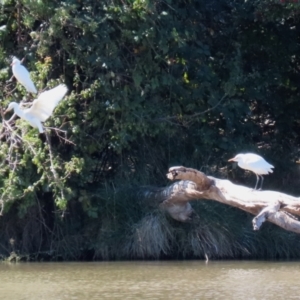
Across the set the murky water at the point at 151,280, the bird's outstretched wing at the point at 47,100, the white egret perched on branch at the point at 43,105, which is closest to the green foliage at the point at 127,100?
the murky water at the point at 151,280

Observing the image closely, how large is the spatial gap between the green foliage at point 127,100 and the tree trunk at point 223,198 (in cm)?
33

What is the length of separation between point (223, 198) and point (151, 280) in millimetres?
1257

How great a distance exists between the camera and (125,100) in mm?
11953

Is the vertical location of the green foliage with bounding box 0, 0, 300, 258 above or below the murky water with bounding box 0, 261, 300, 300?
above

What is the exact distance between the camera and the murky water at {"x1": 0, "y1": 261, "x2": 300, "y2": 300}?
888 centimetres

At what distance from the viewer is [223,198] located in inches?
382

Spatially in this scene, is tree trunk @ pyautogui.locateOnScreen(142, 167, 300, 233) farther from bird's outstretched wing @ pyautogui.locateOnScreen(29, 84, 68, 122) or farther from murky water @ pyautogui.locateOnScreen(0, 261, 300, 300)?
bird's outstretched wing @ pyautogui.locateOnScreen(29, 84, 68, 122)

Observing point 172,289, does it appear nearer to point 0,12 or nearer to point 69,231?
point 69,231

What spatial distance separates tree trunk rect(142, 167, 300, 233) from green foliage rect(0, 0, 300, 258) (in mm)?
333

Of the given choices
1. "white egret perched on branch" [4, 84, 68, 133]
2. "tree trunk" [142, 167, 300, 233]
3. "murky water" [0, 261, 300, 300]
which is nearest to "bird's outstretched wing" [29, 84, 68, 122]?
"white egret perched on branch" [4, 84, 68, 133]

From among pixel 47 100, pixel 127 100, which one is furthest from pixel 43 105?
pixel 127 100

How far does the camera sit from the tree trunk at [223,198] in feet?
27.6

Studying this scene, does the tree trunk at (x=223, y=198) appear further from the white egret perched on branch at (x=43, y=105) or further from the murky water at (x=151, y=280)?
the white egret perched on branch at (x=43, y=105)

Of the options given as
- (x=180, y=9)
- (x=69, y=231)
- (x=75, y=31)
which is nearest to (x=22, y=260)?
(x=69, y=231)
